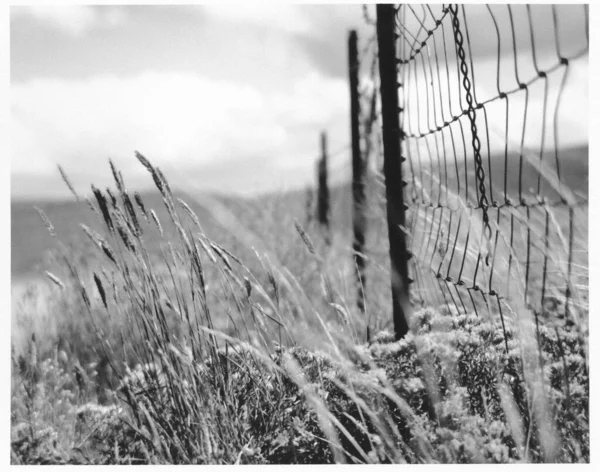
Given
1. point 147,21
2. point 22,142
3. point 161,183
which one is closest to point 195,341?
point 161,183

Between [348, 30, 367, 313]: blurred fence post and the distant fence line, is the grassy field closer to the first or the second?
the distant fence line

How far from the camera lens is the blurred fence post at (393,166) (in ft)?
6.22

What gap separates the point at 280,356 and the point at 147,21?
1.28 metres

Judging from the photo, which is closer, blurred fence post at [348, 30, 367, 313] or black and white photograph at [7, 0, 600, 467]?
black and white photograph at [7, 0, 600, 467]

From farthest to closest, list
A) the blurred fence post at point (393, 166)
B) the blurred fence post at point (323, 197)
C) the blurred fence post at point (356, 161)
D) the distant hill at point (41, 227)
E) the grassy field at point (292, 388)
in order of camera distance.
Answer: the blurred fence post at point (323, 197) < the blurred fence post at point (356, 161) < the distant hill at point (41, 227) < the blurred fence post at point (393, 166) < the grassy field at point (292, 388)

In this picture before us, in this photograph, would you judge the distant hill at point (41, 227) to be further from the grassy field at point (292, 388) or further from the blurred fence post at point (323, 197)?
the blurred fence post at point (323, 197)

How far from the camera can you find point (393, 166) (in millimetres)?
1932

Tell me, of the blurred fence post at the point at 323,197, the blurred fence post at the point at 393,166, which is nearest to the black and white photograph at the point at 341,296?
the blurred fence post at the point at 393,166

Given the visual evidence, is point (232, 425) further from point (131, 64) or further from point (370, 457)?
point (131, 64)

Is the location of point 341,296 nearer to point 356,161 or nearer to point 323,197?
point 356,161

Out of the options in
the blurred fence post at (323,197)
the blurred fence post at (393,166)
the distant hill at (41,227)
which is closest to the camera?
the blurred fence post at (393,166)

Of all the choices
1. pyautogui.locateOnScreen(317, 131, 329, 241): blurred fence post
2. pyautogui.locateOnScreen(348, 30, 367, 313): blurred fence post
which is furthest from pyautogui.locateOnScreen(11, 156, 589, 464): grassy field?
pyautogui.locateOnScreen(317, 131, 329, 241): blurred fence post

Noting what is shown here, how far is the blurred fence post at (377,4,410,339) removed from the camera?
1896 millimetres

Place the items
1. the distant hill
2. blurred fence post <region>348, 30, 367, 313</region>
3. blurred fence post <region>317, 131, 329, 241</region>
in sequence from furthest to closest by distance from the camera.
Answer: blurred fence post <region>317, 131, 329, 241</region> < blurred fence post <region>348, 30, 367, 313</region> < the distant hill
